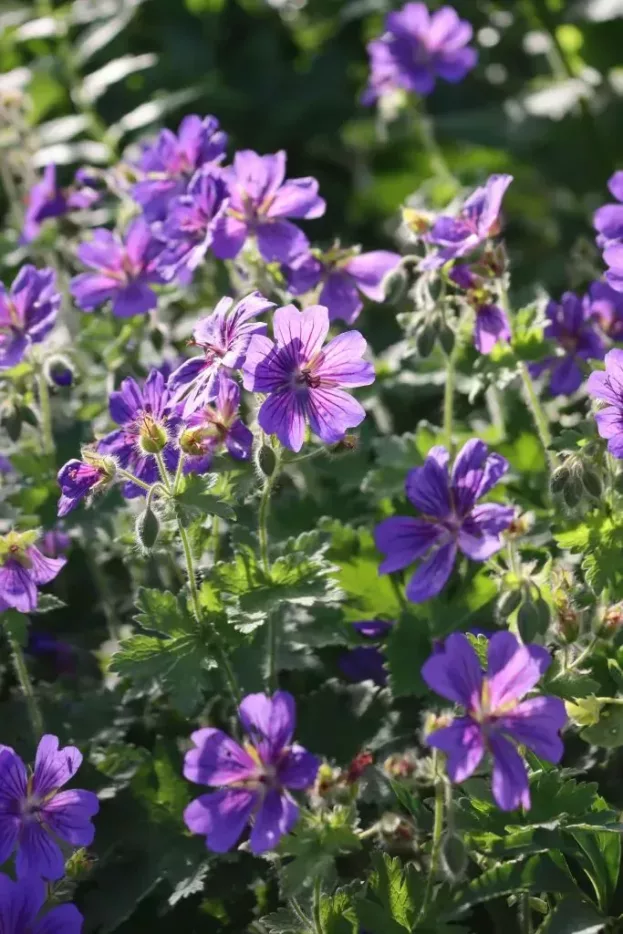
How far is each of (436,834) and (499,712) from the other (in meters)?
0.18

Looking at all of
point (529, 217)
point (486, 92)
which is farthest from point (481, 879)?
point (486, 92)

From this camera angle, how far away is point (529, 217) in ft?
12.9

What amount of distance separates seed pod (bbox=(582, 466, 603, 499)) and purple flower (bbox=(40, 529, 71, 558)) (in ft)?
3.11

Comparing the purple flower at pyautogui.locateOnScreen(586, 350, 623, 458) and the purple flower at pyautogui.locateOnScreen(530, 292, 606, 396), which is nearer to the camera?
the purple flower at pyautogui.locateOnScreen(586, 350, 623, 458)

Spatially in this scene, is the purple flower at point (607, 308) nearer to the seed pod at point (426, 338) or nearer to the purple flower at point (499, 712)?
the seed pod at point (426, 338)

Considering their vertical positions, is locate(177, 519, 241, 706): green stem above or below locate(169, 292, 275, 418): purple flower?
below

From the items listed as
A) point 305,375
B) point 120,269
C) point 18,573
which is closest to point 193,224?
point 120,269

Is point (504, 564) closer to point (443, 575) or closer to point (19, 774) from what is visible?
point (443, 575)

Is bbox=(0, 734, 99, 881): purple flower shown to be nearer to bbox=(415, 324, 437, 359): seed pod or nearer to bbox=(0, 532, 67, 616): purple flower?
bbox=(0, 532, 67, 616): purple flower

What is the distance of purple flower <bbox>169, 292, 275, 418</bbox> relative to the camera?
1.52 meters

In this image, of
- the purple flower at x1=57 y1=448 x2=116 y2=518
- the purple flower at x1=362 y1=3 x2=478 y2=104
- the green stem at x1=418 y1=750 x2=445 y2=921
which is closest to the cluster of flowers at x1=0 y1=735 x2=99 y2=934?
the purple flower at x1=57 y1=448 x2=116 y2=518

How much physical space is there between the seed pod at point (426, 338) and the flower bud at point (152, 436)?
1.63 feet

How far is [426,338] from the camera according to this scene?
1877 mm

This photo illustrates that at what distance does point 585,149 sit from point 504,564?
2.30 meters
